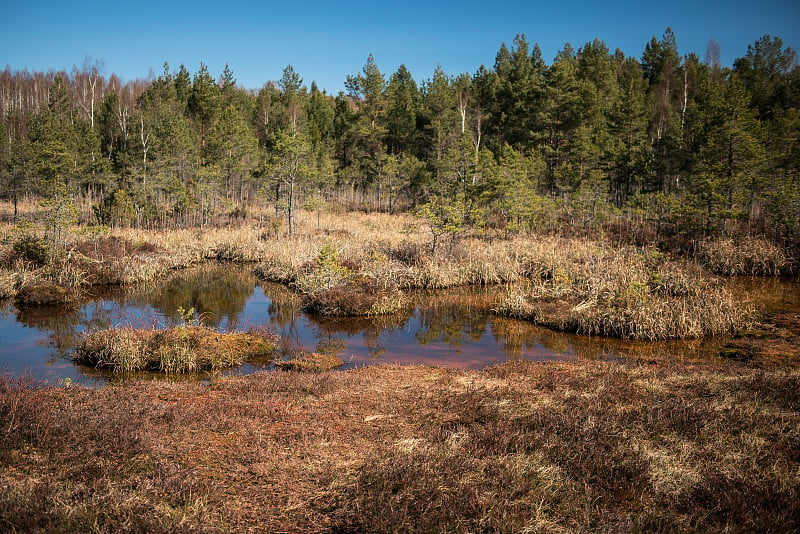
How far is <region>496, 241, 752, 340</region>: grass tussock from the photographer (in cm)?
1446

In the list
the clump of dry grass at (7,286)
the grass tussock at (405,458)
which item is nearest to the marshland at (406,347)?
the grass tussock at (405,458)

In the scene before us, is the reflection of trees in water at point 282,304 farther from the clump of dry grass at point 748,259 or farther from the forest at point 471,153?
the clump of dry grass at point 748,259

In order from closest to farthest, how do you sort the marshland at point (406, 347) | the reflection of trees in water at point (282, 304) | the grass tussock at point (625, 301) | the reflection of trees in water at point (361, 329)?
the marshland at point (406, 347) < the reflection of trees in water at point (361, 329) < the grass tussock at point (625, 301) < the reflection of trees in water at point (282, 304)

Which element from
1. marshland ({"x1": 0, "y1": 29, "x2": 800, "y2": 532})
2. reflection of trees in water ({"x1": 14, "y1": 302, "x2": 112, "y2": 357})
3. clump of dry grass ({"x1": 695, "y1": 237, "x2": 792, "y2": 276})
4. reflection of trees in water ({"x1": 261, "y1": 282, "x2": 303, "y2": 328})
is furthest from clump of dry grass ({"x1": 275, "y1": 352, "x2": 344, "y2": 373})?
clump of dry grass ({"x1": 695, "y1": 237, "x2": 792, "y2": 276})

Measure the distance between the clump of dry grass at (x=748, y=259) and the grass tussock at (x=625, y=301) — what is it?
261 cm

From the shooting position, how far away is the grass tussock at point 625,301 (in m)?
14.5

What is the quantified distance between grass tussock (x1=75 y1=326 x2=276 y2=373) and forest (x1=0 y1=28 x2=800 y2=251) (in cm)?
968

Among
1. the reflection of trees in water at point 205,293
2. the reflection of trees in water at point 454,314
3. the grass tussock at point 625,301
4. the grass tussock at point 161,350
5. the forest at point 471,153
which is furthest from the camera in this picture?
the forest at point 471,153

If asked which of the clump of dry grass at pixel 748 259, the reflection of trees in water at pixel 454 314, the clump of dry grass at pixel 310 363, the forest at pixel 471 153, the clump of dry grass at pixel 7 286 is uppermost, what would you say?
the forest at pixel 471 153

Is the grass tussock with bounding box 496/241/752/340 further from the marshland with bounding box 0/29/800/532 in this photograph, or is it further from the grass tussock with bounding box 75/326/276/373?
the grass tussock with bounding box 75/326/276/373

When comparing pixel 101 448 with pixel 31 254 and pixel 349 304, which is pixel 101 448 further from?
pixel 31 254

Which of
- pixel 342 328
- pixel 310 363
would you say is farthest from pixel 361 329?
pixel 310 363

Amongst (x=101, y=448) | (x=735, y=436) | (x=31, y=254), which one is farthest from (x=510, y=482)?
(x=31, y=254)

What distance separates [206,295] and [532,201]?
17181 mm
